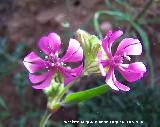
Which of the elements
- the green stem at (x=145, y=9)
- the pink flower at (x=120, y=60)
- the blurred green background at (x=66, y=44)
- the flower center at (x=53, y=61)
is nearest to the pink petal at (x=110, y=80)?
the pink flower at (x=120, y=60)

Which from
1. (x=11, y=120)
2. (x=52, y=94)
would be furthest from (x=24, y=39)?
(x=52, y=94)

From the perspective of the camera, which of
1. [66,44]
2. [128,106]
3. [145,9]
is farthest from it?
[66,44]

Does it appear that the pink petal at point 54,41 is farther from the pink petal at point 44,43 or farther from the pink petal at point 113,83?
the pink petal at point 113,83

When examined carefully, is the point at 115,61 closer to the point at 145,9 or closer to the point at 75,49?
the point at 75,49

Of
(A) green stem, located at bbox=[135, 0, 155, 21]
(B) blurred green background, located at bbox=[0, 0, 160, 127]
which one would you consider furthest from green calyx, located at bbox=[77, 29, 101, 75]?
(A) green stem, located at bbox=[135, 0, 155, 21]

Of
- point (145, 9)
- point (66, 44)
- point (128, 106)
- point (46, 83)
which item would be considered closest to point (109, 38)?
point (46, 83)

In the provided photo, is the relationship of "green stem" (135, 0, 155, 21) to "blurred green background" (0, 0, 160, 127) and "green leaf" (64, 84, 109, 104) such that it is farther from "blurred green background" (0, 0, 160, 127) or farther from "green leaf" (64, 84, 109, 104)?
"green leaf" (64, 84, 109, 104)
